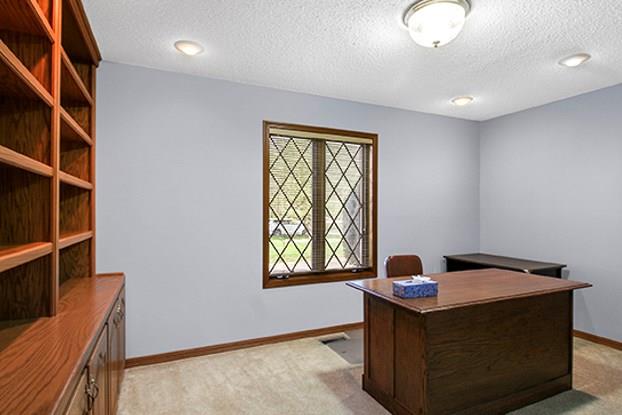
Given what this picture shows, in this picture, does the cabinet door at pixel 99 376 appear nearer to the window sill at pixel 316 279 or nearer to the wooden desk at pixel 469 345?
the wooden desk at pixel 469 345

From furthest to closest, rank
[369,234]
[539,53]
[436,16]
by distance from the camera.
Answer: [369,234] → [539,53] → [436,16]

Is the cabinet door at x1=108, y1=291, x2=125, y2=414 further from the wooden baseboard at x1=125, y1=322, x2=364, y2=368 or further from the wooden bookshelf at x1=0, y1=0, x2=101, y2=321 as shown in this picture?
the wooden baseboard at x1=125, y1=322, x2=364, y2=368

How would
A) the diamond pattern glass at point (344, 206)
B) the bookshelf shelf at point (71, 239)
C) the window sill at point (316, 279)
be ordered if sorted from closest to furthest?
the bookshelf shelf at point (71, 239)
the window sill at point (316, 279)
the diamond pattern glass at point (344, 206)

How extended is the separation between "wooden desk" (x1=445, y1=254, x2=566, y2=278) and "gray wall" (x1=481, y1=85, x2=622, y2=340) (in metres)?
0.15

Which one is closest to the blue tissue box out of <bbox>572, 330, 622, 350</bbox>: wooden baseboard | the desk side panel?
the desk side panel

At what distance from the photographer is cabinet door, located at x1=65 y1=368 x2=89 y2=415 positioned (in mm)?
1124

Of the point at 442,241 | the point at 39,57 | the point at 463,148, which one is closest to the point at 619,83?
the point at 463,148

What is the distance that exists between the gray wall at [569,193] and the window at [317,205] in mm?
1681

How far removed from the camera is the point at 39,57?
1.67 metres

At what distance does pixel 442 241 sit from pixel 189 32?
11.5 feet

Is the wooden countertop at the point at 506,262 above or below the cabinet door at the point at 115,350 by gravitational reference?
above

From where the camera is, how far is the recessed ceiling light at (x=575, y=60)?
267 centimetres

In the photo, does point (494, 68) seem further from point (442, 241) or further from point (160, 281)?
point (160, 281)

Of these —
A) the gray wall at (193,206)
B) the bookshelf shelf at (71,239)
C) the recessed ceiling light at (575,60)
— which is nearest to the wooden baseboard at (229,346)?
the gray wall at (193,206)
